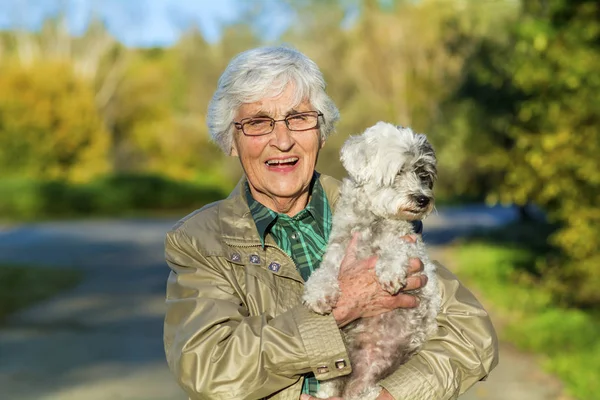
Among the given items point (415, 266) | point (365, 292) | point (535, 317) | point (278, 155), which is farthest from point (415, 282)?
point (535, 317)

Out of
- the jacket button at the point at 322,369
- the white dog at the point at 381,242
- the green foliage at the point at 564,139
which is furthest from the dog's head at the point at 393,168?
Answer: the green foliage at the point at 564,139

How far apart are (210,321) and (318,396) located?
613 millimetres

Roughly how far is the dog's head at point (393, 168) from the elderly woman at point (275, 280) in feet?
0.52

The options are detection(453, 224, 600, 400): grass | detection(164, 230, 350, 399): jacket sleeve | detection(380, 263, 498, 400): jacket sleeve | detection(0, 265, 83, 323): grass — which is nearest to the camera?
detection(164, 230, 350, 399): jacket sleeve

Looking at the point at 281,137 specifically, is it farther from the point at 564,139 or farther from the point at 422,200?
the point at 564,139

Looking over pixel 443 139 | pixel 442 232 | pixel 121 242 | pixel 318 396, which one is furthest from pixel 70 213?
pixel 318 396

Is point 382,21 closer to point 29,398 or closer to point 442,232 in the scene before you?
point 442,232

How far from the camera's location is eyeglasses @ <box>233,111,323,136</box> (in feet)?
11.9

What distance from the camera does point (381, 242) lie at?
3732 mm

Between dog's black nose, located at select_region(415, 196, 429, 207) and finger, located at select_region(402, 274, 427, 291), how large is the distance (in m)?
0.36

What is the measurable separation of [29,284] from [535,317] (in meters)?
9.91

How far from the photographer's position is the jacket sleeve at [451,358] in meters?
3.34

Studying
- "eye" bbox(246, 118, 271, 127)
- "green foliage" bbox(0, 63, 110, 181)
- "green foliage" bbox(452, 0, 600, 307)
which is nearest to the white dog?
"eye" bbox(246, 118, 271, 127)

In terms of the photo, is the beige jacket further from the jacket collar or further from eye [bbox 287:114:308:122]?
eye [bbox 287:114:308:122]
